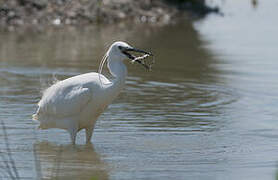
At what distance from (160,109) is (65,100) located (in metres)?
2.69

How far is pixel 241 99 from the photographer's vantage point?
11781 mm

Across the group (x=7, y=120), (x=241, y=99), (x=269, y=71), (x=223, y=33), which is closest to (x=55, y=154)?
(x=7, y=120)

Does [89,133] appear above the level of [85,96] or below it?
below

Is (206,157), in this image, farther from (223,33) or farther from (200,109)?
(223,33)

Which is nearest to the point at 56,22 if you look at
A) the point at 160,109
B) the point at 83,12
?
the point at 83,12

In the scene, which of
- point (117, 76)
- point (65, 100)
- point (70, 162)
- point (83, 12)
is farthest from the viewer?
point (83, 12)

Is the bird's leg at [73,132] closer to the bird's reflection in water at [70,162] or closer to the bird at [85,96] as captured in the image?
the bird at [85,96]

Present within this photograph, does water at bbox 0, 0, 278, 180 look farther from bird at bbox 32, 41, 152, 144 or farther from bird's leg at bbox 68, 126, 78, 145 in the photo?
bird at bbox 32, 41, 152, 144

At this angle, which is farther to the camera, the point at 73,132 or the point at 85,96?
the point at 73,132

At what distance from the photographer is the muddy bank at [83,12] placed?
2197cm

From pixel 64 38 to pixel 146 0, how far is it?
6590mm

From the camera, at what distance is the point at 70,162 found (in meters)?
7.93

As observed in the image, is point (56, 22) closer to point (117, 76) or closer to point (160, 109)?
point (160, 109)

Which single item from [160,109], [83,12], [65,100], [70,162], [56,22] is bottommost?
[56,22]
